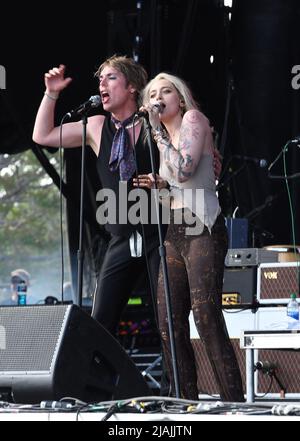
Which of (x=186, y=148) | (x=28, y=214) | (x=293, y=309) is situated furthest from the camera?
(x=28, y=214)

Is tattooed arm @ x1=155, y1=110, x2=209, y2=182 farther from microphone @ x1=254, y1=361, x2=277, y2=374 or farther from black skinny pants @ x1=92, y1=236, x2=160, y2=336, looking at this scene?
microphone @ x1=254, y1=361, x2=277, y2=374

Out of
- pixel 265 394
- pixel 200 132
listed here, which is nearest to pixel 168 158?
pixel 200 132

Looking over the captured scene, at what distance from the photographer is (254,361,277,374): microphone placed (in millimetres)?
5688

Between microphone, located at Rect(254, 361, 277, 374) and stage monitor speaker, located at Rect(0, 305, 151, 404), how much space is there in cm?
220

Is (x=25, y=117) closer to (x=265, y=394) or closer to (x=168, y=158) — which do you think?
(x=265, y=394)

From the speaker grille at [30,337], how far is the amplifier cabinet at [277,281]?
2.60 metres

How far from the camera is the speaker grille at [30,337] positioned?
11.1 ft

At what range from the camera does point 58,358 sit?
131 inches

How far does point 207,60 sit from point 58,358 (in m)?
4.71

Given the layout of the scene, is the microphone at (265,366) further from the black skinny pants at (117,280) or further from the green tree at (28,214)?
the green tree at (28,214)

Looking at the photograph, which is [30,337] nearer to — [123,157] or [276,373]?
[123,157]

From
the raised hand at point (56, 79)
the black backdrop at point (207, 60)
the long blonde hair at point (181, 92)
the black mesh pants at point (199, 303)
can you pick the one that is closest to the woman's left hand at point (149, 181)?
the black mesh pants at point (199, 303)

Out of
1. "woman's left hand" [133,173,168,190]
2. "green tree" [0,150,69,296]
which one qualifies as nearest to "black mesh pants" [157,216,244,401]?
"woman's left hand" [133,173,168,190]

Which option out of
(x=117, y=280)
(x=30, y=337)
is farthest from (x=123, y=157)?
(x=30, y=337)
